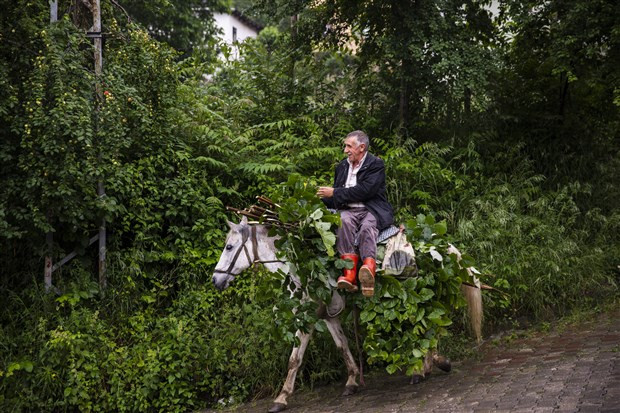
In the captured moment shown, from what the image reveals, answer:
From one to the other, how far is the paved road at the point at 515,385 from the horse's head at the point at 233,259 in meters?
1.57

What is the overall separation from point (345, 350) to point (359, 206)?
164 cm

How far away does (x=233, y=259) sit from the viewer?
8.27 m

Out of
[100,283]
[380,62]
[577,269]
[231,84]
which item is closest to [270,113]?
[231,84]

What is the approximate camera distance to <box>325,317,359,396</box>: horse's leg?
8.41 metres

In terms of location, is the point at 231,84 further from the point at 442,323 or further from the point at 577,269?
the point at 442,323

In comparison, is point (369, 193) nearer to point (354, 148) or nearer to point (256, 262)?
point (354, 148)

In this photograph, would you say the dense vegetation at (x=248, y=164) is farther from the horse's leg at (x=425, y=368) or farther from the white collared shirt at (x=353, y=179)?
the horse's leg at (x=425, y=368)

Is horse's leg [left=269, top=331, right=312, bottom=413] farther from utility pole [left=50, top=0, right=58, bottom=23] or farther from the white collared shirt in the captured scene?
utility pole [left=50, top=0, right=58, bottom=23]

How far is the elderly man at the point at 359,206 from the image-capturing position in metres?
7.68

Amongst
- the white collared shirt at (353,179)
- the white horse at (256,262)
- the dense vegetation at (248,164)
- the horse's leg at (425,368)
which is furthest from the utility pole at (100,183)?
the horse's leg at (425,368)

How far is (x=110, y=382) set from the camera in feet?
30.2

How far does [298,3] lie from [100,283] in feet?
20.0

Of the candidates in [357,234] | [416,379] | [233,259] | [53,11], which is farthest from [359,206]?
[53,11]

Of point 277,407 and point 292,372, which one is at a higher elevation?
point 292,372
